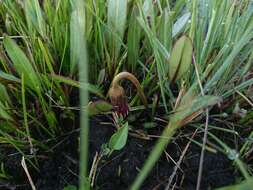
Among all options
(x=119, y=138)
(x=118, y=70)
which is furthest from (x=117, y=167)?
(x=118, y=70)

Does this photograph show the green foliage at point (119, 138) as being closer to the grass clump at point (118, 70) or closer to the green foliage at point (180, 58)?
the grass clump at point (118, 70)

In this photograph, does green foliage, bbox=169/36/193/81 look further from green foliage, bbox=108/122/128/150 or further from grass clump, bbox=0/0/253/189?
green foliage, bbox=108/122/128/150

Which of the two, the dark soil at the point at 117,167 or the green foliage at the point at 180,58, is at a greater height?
the green foliage at the point at 180,58

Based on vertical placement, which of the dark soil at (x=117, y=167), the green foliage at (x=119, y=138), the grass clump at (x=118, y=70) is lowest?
the dark soil at (x=117, y=167)

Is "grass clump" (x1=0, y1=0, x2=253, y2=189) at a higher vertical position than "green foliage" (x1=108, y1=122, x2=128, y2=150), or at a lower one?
higher

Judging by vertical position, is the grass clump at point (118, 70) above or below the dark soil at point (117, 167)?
above

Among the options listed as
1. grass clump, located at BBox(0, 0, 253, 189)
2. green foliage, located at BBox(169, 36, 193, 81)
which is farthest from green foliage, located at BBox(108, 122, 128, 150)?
green foliage, located at BBox(169, 36, 193, 81)

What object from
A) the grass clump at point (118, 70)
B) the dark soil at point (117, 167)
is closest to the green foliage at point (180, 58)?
the grass clump at point (118, 70)

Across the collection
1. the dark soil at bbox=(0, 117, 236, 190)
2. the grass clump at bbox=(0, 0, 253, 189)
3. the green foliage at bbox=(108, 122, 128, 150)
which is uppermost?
the grass clump at bbox=(0, 0, 253, 189)

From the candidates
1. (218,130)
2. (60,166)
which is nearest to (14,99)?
(60,166)
